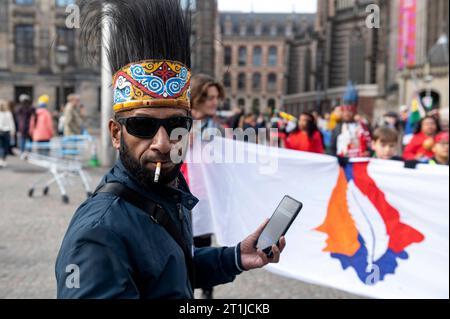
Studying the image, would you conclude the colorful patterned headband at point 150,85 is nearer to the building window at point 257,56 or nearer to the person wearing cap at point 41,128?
the person wearing cap at point 41,128

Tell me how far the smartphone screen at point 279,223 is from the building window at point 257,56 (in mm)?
112502

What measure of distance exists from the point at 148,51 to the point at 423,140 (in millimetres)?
7222

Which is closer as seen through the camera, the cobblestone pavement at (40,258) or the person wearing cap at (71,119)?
the cobblestone pavement at (40,258)

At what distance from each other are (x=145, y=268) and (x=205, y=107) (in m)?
3.42

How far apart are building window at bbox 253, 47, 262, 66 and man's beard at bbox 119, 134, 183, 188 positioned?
112601mm

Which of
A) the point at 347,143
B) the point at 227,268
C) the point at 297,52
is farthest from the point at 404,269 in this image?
the point at 297,52

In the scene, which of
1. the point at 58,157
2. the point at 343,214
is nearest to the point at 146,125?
the point at 343,214

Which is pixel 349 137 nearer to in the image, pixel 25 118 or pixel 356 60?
pixel 25 118

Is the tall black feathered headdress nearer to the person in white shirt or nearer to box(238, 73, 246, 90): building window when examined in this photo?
the person in white shirt

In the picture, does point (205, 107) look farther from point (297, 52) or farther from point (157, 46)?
point (297, 52)

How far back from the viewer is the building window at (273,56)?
4523 inches

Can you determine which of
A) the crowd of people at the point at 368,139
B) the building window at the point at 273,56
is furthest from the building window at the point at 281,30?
the crowd of people at the point at 368,139

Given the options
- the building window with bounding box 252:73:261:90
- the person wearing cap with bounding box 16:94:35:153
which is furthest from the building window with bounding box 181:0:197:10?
the building window with bounding box 252:73:261:90

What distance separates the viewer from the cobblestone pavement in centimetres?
604
